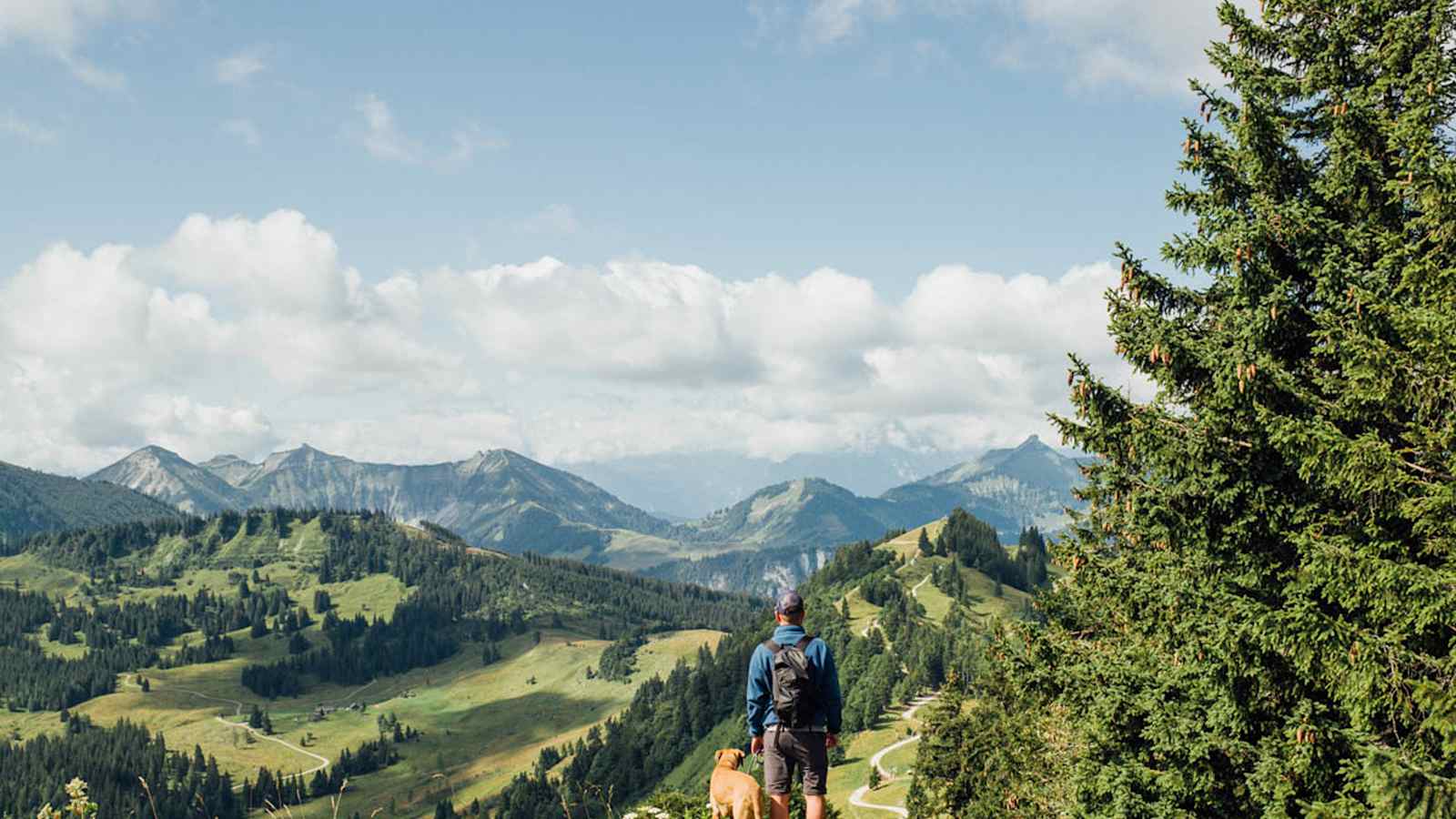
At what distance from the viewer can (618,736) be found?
645ft

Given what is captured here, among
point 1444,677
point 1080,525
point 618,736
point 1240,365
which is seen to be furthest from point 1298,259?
point 618,736

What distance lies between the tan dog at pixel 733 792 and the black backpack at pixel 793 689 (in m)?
0.74

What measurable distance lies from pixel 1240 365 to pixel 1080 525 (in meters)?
13.4

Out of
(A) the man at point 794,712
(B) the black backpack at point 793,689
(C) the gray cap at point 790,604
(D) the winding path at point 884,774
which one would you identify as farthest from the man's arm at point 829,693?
(D) the winding path at point 884,774

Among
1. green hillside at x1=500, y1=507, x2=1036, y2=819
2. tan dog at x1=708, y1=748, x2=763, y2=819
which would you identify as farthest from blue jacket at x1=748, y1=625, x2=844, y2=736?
green hillside at x1=500, y1=507, x2=1036, y2=819

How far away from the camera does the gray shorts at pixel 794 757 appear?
35.8 ft

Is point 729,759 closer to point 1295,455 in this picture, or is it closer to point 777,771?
point 777,771

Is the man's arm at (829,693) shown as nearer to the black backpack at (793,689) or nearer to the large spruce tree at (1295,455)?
the black backpack at (793,689)

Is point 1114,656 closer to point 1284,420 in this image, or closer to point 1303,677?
point 1303,677

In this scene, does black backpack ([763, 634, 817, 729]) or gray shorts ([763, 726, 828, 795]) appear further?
gray shorts ([763, 726, 828, 795])

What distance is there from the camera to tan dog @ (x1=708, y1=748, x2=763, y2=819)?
10.3 m

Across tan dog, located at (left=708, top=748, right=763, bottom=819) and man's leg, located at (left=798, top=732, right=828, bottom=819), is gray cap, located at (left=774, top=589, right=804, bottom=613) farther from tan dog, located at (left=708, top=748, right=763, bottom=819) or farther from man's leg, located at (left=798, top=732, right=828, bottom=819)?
tan dog, located at (left=708, top=748, right=763, bottom=819)

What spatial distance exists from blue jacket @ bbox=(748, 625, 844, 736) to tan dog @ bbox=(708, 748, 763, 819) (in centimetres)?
52

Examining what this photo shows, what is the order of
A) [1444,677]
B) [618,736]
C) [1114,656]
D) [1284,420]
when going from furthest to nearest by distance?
[618,736]
[1114,656]
[1284,420]
[1444,677]
